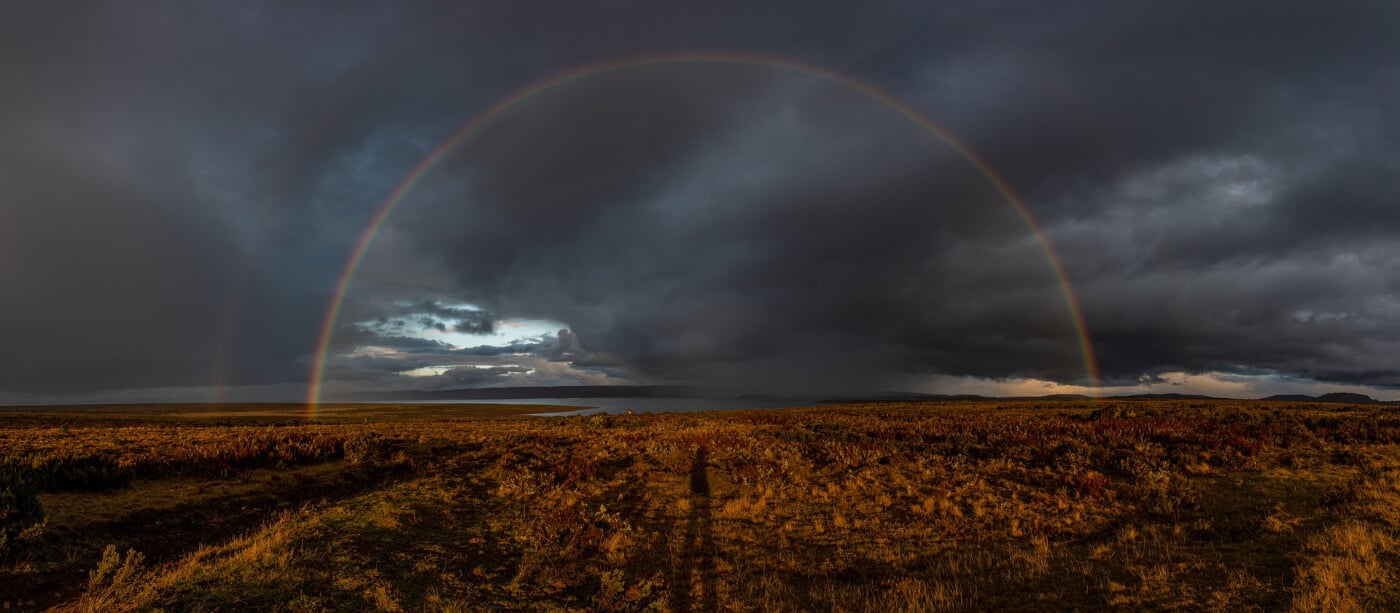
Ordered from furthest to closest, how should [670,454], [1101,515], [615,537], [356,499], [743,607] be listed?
1. [670,454]
2. [356,499]
3. [1101,515]
4. [615,537]
5. [743,607]

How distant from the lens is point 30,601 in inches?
370

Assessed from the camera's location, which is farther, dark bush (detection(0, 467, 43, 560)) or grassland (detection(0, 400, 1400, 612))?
dark bush (detection(0, 467, 43, 560))

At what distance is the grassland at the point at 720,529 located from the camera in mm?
9977

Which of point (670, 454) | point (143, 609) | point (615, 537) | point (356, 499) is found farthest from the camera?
point (670, 454)

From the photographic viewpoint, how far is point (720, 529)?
15.7 m

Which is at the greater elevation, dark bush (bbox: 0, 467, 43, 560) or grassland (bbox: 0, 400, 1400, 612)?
dark bush (bbox: 0, 467, 43, 560)

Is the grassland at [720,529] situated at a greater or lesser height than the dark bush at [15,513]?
lesser

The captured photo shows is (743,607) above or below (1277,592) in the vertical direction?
below

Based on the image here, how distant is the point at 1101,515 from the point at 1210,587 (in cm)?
663

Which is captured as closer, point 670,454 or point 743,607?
point 743,607

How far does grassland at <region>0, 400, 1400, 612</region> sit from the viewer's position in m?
9.98

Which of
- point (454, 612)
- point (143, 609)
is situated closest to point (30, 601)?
point (143, 609)

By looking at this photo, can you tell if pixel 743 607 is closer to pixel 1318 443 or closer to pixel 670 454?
pixel 670 454

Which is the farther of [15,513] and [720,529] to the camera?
[720,529]
